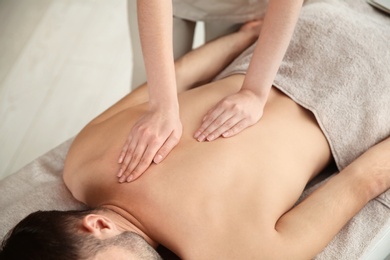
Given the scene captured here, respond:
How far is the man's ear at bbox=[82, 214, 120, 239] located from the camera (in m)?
1.16

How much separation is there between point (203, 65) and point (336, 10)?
0.49 metres

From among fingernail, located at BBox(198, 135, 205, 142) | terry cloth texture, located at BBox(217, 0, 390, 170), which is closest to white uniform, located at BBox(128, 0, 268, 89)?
terry cloth texture, located at BBox(217, 0, 390, 170)

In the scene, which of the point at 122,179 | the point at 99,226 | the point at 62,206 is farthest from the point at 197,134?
the point at 62,206

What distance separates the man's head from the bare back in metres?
0.11

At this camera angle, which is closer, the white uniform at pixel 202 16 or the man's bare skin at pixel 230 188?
the man's bare skin at pixel 230 188

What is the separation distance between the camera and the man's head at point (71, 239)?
1.10 m

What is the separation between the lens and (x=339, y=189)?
1361 millimetres

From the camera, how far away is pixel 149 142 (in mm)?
1342

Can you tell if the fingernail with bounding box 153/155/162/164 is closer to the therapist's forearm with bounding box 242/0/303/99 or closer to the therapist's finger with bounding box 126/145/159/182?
the therapist's finger with bounding box 126/145/159/182

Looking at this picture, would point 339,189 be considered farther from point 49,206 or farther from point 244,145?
point 49,206

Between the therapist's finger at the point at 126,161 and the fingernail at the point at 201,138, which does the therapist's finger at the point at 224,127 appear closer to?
the fingernail at the point at 201,138

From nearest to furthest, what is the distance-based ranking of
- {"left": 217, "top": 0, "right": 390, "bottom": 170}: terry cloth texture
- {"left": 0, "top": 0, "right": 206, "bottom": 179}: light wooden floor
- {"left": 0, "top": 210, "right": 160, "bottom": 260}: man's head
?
{"left": 0, "top": 210, "right": 160, "bottom": 260}: man's head
{"left": 217, "top": 0, "right": 390, "bottom": 170}: terry cloth texture
{"left": 0, "top": 0, "right": 206, "bottom": 179}: light wooden floor

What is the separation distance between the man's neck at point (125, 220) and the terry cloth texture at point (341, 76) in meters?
0.61

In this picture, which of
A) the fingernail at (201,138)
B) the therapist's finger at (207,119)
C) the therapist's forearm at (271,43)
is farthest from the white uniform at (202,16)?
the fingernail at (201,138)
